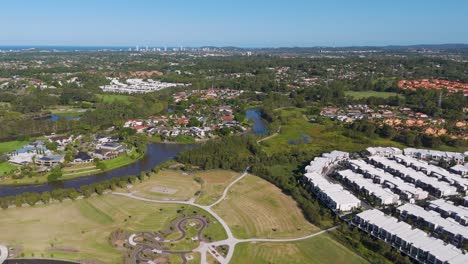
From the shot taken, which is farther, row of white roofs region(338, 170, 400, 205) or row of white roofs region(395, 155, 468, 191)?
row of white roofs region(395, 155, 468, 191)

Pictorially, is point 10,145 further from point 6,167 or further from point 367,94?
point 367,94

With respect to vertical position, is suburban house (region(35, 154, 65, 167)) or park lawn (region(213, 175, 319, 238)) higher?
suburban house (region(35, 154, 65, 167))

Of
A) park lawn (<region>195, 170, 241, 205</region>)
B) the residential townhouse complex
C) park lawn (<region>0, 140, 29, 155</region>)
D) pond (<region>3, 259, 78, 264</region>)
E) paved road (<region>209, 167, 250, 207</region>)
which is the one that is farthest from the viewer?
park lawn (<region>0, 140, 29, 155</region>)

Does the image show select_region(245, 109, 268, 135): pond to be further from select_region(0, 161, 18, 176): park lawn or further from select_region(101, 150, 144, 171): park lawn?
select_region(0, 161, 18, 176): park lawn

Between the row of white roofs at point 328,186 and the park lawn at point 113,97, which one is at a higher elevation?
the park lawn at point 113,97

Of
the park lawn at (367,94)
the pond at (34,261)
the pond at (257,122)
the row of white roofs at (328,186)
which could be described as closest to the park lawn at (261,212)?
the row of white roofs at (328,186)

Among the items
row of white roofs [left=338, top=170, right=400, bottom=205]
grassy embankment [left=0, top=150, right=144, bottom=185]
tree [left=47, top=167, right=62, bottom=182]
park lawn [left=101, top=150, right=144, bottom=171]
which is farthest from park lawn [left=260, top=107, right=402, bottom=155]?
tree [left=47, top=167, right=62, bottom=182]

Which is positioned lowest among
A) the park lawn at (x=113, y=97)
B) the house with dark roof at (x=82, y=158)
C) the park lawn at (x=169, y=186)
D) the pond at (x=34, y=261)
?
the pond at (x=34, y=261)

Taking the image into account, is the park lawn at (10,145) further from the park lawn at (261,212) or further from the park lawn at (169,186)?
the park lawn at (261,212)

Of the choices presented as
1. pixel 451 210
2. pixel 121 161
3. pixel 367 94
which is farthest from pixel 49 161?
pixel 367 94
